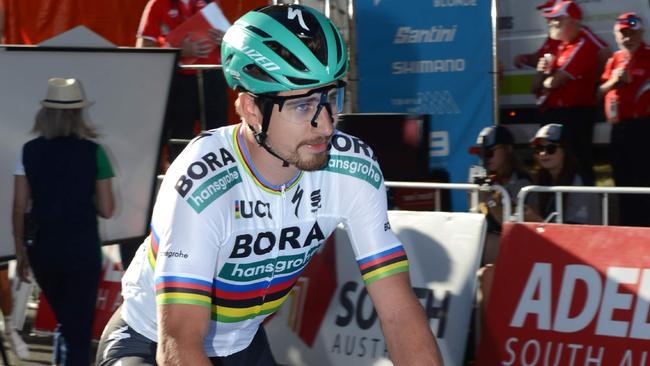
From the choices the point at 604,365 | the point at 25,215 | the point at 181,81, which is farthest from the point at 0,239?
the point at 604,365

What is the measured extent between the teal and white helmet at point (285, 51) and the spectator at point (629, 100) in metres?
6.14

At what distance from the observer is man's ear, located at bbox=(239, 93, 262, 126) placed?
3.56 m

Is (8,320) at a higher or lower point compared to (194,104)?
lower

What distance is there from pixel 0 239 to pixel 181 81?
238 centimetres

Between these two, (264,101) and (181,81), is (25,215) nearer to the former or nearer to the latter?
(181,81)

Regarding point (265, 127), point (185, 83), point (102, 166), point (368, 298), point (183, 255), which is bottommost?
point (368, 298)

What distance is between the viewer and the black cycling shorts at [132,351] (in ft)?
11.9

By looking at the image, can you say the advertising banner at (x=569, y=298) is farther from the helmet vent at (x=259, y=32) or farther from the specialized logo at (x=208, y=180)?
the helmet vent at (x=259, y=32)

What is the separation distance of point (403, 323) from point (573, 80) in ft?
21.7

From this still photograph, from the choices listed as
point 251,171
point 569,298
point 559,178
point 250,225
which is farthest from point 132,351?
point 559,178

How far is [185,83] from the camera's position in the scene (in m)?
9.95

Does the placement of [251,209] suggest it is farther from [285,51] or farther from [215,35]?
[215,35]

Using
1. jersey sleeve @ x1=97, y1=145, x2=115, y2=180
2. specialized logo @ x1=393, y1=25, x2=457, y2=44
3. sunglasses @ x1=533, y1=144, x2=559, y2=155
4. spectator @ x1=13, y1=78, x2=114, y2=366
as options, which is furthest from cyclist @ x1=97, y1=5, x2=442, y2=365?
specialized logo @ x1=393, y1=25, x2=457, y2=44

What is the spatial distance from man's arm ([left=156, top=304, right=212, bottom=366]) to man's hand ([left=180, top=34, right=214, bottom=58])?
21.0 ft
